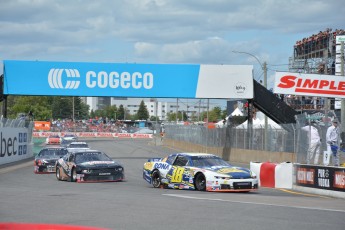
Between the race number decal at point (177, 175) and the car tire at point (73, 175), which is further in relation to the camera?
the car tire at point (73, 175)

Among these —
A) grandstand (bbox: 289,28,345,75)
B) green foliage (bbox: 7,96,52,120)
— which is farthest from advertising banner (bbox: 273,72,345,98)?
green foliage (bbox: 7,96,52,120)

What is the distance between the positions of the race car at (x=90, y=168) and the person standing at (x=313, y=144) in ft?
23.0

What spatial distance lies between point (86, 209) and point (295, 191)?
933 cm

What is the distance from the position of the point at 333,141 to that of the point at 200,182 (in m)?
4.41

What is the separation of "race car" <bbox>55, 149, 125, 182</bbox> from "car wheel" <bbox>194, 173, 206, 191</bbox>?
507cm

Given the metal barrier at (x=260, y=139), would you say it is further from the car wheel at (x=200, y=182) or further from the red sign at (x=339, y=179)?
the car wheel at (x=200, y=182)

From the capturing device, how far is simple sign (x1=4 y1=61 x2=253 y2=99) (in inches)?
1377

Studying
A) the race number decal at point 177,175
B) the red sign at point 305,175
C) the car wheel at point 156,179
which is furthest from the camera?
the car wheel at point 156,179

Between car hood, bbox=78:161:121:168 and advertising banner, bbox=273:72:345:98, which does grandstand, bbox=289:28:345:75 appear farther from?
car hood, bbox=78:161:121:168

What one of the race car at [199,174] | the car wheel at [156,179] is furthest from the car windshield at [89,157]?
the car wheel at [156,179]

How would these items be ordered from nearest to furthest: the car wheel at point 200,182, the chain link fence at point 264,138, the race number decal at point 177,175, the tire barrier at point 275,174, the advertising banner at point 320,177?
the advertising banner at point 320,177 < the car wheel at point 200,182 < the race number decal at point 177,175 < the tire barrier at point 275,174 < the chain link fence at point 264,138

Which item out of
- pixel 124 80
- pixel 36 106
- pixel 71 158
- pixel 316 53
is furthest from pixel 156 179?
pixel 36 106

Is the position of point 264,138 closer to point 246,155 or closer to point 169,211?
point 246,155

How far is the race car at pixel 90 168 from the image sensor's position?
76.9 ft
